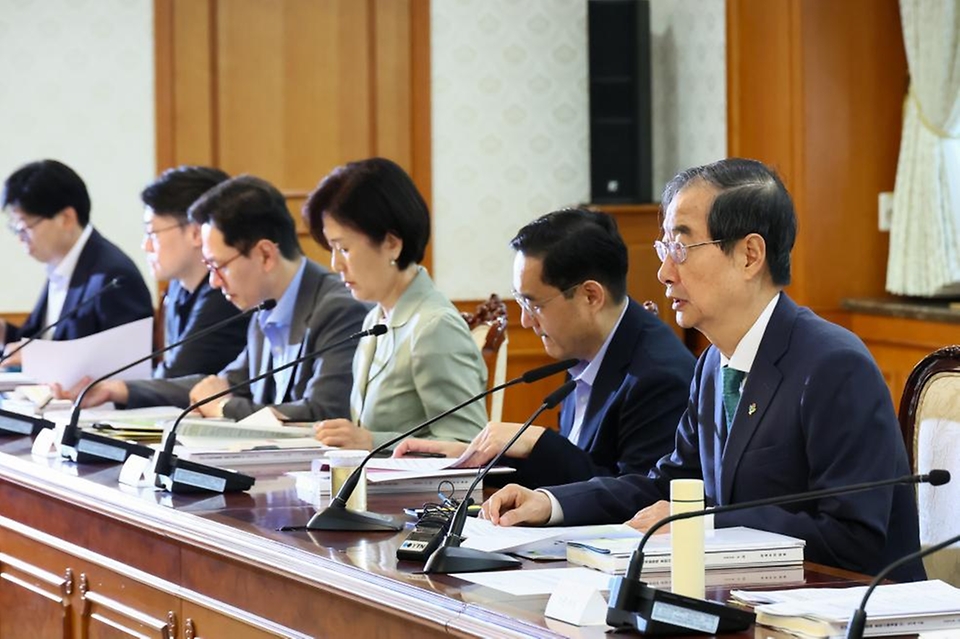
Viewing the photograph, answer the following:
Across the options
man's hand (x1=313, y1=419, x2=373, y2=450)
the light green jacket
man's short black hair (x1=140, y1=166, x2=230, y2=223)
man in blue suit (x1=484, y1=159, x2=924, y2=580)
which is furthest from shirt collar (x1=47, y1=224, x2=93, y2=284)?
man in blue suit (x1=484, y1=159, x2=924, y2=580)

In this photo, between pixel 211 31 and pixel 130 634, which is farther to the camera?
pixel 211 31

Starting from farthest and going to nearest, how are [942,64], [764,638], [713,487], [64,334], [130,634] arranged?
1. [942,64]
2. [64,334]
3. [130,634]
4. [713,487]
5. [764,638]

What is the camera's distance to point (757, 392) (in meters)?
2.21

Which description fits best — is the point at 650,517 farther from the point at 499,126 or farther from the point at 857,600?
the point at 499,126

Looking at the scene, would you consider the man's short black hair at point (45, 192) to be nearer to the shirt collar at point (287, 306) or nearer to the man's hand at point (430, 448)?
the shirt collar at point (287, 306)

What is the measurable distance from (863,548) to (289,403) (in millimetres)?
1817

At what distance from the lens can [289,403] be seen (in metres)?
3.58

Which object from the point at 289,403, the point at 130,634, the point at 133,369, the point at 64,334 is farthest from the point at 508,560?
the point at 64,334

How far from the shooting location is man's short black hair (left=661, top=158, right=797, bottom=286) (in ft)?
7.35

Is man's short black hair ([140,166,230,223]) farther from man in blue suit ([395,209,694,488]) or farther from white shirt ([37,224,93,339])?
man in blue suit ([395,209,694,488])

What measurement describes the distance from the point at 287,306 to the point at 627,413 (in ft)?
4.32

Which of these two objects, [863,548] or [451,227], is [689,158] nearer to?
[451,227]

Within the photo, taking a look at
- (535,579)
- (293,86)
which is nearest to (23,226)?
(293,86)

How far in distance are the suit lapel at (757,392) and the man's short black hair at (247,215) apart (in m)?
1.85
